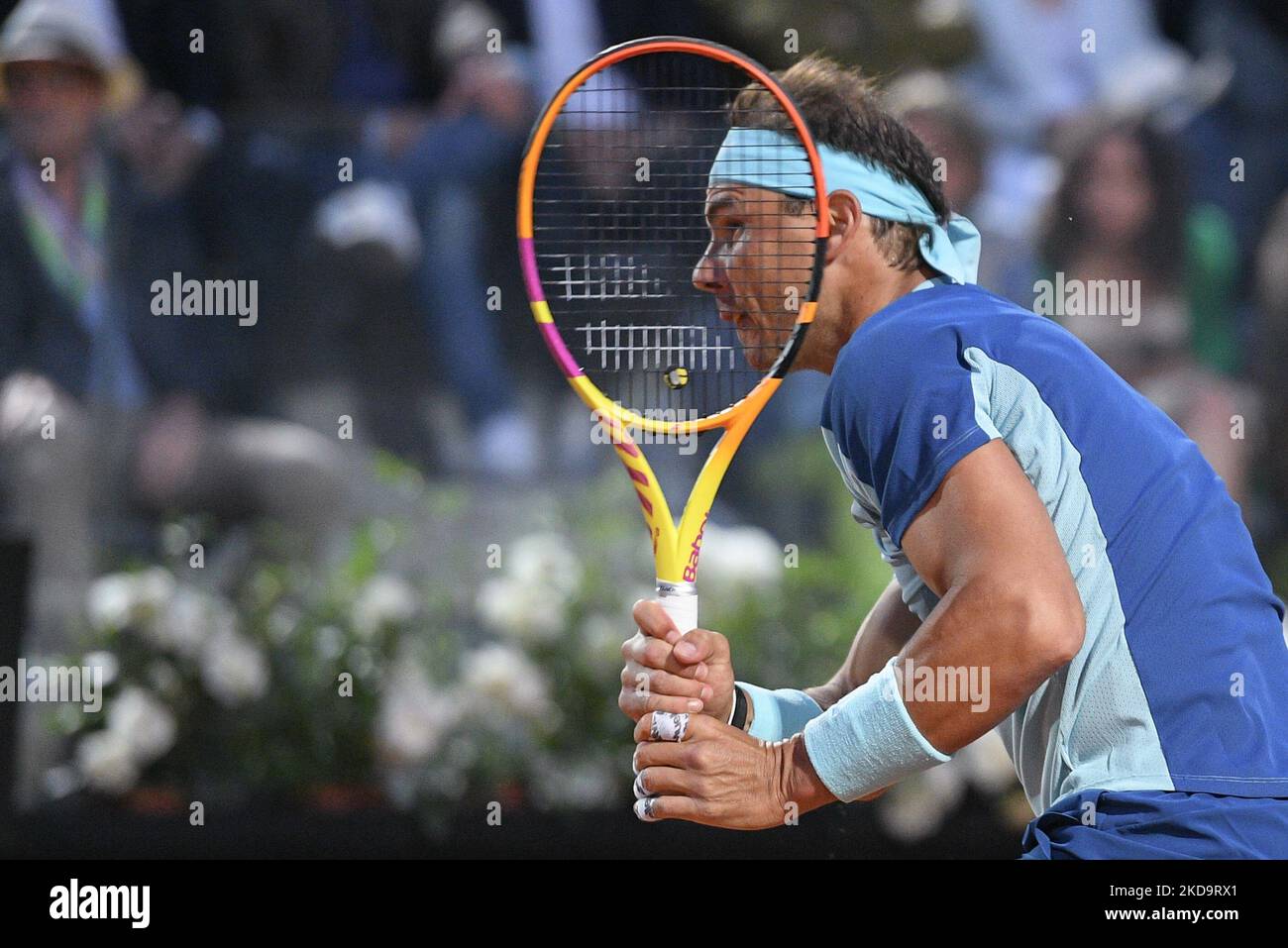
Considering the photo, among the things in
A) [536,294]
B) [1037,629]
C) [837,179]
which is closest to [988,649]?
[1037,629]

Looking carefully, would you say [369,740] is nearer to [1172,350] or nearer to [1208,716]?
[1172,350]

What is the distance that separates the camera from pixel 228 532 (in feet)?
14.5

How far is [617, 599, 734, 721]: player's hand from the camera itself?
1.87 meters

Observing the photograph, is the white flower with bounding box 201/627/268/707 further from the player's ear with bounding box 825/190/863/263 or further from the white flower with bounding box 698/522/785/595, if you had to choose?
the player's ear with bounding box 825/190/863/263

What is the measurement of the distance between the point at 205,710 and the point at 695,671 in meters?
2.54

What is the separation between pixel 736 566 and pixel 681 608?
225 cm

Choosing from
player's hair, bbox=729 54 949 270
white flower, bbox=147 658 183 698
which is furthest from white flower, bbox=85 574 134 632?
player's hair, bbox=729 54 949 270

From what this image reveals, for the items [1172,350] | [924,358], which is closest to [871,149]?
[924,358]

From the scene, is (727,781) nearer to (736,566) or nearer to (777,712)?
(777,712)

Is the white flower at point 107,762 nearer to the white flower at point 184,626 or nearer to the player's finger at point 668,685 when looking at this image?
the white flower at point 184,626

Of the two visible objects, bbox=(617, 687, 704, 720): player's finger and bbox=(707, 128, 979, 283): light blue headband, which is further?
bbox=(707, 128, 979, 283): light blue headband

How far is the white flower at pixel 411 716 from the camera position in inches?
160

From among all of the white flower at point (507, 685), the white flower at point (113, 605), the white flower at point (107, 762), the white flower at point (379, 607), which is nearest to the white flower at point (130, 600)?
the white flower at point (113, 605)

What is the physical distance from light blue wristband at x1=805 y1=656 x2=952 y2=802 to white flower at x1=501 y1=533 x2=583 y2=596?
2.35 meters
